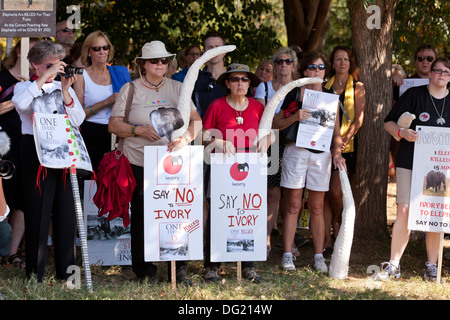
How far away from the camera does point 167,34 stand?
1135 centimetres

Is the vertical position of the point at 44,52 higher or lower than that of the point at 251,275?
higher

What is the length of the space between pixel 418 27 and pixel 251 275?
22.8 ft

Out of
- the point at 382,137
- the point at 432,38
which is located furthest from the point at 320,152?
the point at 432,38

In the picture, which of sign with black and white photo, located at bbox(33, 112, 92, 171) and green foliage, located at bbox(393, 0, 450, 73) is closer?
sign with black and white photo, located at bbox(33, 112, 92, 171)

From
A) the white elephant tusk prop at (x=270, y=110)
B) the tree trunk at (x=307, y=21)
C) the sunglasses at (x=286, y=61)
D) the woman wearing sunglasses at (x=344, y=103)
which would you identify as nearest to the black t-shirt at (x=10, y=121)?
the white elephant tusk prop at (x=270, y=110)

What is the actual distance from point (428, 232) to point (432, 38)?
5554 mm

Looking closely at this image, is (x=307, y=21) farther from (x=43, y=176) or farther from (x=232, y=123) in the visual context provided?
(x=43, y=176)

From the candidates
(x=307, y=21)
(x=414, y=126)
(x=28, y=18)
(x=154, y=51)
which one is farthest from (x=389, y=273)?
(x=307, y=21)

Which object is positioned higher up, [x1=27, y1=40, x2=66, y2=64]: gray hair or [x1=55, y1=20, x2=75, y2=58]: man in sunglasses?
[x1=55, y1=20, x2=75, y2=58]: man in sunglasses

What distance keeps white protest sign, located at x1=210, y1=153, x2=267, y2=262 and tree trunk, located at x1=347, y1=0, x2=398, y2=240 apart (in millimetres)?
1796

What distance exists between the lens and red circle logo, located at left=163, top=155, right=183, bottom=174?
5.54 meters

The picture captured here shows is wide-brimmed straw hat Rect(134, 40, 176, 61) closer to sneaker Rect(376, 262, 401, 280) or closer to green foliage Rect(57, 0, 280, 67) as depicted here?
sneaker Rect(376, 262, 401, 280)

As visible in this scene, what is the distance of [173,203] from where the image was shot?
560cm

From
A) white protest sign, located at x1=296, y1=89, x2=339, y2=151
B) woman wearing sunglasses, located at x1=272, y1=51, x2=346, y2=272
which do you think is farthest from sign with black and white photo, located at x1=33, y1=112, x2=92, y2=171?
white protest sign, located at x1=296, y1=89, x2=339, y2=151
